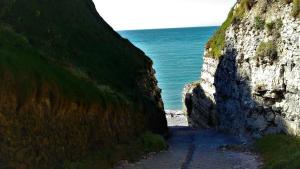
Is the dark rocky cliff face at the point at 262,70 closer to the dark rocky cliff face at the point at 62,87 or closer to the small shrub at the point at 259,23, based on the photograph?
the small shrub at the point at 259,23

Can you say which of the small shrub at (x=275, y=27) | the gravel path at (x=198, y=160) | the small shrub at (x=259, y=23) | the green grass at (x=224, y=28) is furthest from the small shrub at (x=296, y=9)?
the gravel path at (x=198, y=160)

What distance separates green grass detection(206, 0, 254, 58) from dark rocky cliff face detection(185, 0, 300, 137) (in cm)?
30

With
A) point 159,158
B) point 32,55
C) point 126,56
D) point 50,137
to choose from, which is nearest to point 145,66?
point 126,56

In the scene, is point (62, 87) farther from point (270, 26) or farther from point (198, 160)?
point (270, 26)

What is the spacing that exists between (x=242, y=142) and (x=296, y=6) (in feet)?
39.5

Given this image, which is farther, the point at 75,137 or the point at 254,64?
the point at 254,64

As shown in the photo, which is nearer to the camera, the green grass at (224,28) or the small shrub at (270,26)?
the small shrub at (270,26)

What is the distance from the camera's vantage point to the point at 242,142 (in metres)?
39.2

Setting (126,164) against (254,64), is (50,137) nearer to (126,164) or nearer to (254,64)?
(126,164)

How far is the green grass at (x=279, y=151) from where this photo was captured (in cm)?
2401

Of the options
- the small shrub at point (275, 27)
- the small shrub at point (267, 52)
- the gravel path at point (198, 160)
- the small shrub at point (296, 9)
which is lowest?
the gravel path at point (198, 160)

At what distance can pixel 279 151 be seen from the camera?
96.6 feet

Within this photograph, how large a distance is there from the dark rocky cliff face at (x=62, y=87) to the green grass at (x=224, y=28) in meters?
9.68

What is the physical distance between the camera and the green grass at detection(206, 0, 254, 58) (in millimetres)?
44356
